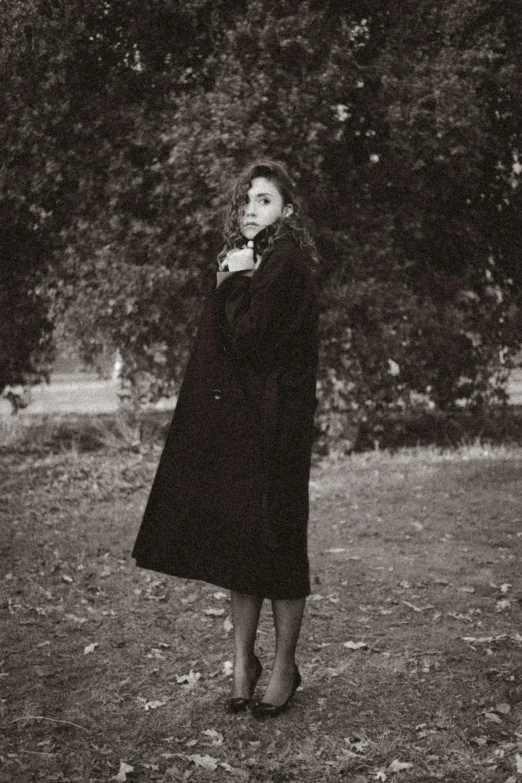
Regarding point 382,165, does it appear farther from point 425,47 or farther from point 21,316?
point 21,316

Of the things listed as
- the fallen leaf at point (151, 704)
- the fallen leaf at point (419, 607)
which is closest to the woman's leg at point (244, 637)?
the fallen leaf at point (151, 704)

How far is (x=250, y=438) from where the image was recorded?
3.59m

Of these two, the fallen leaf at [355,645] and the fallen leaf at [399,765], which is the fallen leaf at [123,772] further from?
the fallen leaf at [355,645]

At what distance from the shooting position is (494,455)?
10.5m

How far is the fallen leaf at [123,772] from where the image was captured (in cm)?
326

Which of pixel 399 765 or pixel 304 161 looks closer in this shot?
pixel 399 765

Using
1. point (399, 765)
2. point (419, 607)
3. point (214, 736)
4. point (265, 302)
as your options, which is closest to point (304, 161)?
point (419, 607)

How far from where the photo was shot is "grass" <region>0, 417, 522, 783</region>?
3477mm

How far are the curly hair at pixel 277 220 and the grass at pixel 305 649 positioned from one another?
1935mm

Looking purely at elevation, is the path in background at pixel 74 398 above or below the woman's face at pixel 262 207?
below

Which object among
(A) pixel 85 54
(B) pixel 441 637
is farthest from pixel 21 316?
(B) pixel 441 637

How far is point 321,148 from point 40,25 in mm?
3231

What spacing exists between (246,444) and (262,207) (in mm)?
965

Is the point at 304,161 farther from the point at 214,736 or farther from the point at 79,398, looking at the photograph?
the point at 79,398
